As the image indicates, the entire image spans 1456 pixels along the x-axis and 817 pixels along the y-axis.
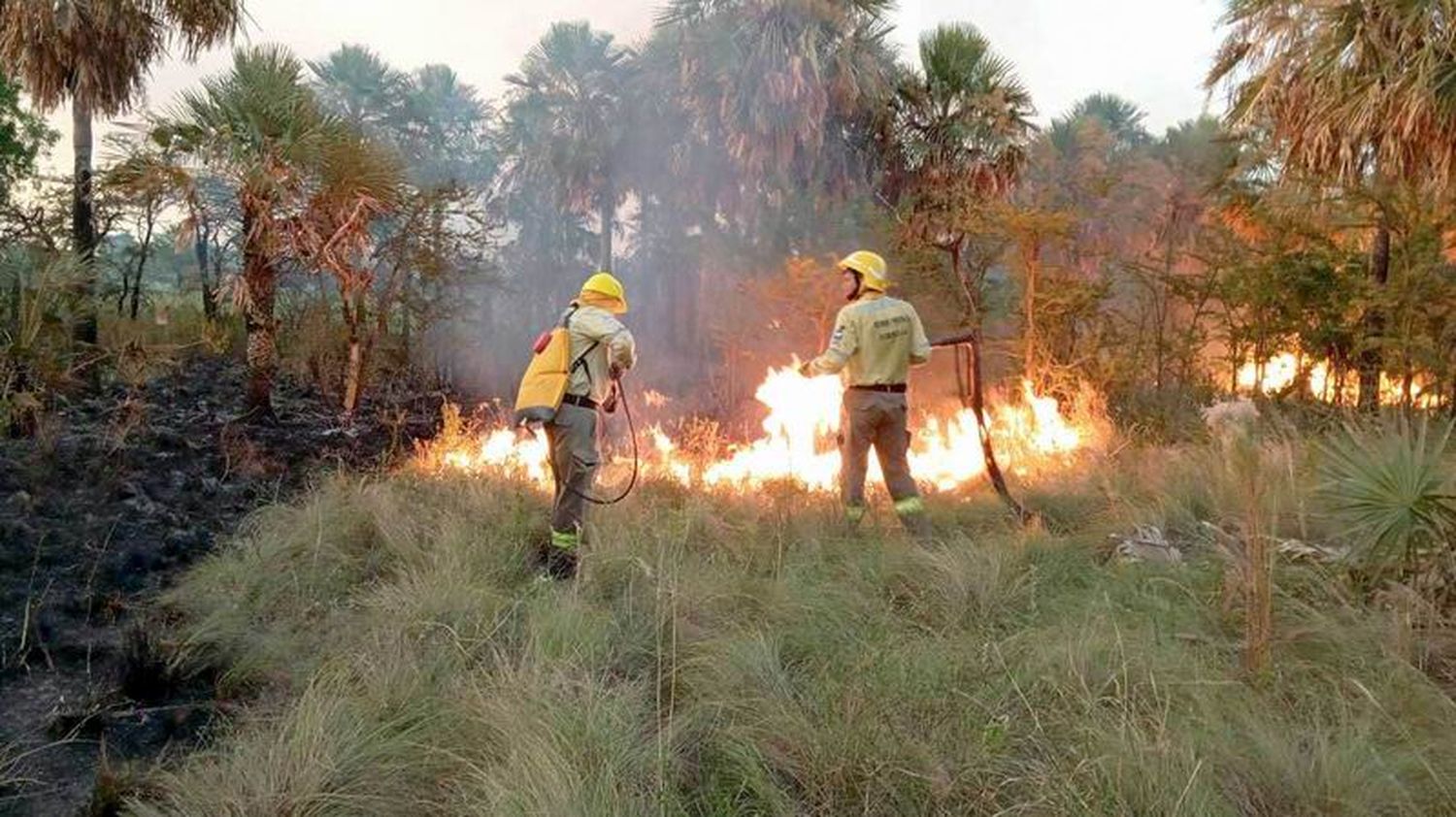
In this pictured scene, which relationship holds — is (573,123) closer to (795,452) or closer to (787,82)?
(787,82)

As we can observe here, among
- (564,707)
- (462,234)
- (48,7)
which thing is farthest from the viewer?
(462,234)

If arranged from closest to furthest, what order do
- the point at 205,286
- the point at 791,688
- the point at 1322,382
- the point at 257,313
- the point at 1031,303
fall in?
the point at 791,688
the point at 257,313
the point at 1322,382
the point at 1031,303
the point at 205,286

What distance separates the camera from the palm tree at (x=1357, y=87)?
7.00 meters

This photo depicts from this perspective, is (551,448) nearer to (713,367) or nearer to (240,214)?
(240,214)

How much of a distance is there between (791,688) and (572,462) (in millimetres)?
2545

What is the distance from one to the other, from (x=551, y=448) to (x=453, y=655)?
2.00 m

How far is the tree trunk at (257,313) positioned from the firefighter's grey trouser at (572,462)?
21.7ft

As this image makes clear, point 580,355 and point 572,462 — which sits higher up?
point 580,355

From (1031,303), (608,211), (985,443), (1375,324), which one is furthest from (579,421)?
(608,211)

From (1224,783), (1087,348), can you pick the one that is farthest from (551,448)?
(1087,348)

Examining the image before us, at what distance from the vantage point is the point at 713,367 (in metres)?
19.5

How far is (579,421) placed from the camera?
5500mm

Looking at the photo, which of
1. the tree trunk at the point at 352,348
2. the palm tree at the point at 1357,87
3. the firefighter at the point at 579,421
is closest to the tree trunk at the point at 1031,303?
the palm tree at the point at 1357,87

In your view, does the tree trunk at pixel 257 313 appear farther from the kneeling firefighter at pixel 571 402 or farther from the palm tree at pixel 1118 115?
the palm tree at pixel 1118 115
